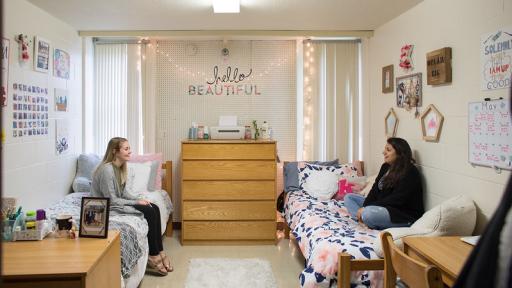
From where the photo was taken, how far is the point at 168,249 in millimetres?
4379

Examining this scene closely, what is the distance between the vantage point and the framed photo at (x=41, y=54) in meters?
3.59

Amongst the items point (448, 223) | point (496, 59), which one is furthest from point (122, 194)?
point (496, 59)

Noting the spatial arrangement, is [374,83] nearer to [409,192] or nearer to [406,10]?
[406,10]

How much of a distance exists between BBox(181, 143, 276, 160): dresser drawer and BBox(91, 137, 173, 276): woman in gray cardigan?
92 centimetres

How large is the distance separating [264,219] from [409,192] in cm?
170

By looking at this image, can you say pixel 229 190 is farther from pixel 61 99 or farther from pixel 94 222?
pixel 94 222

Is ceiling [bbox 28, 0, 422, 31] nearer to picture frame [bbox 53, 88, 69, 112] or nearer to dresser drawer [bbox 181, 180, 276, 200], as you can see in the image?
picture frame [bbox 53, 88, 69, 112]

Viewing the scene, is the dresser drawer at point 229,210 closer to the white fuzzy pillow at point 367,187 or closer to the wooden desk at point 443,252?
the white fuzzy pillow at point 367,187

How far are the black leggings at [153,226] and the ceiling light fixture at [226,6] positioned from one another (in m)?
1.77

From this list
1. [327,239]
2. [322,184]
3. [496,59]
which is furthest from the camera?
[322,184]

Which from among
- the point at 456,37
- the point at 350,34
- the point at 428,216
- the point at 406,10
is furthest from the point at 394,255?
the point at 350,34

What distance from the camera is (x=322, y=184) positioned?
445 cm

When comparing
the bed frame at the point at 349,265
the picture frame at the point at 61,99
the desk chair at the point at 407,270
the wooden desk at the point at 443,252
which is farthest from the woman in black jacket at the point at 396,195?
the picture frame at the point at 61,99

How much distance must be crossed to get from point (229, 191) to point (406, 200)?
73.8 inches
